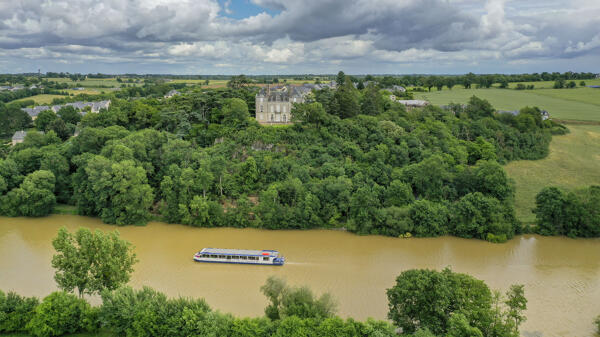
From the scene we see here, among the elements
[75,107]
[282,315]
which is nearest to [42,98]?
[75,107]

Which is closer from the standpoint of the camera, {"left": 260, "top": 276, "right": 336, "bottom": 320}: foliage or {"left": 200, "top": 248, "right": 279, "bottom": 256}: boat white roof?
{"left": 260, "top": 276, "right": 336, "bottom": 320}: foliage

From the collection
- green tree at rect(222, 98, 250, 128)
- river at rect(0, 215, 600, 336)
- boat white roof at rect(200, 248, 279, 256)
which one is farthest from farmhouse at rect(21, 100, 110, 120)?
boat white roof at rect(200, 248, 279, 256)

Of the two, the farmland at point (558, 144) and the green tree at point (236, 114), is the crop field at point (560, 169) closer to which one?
the farmland at point (558, 144)

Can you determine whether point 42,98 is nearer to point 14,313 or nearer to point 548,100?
point 14,313

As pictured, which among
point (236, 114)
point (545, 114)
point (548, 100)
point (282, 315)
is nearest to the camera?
point (282, 315)

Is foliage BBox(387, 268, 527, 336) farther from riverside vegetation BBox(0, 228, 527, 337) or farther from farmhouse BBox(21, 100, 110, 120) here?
farmhouse BBox(21, 100, 110, 120)

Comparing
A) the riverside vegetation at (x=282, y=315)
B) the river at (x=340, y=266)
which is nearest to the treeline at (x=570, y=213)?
the river at (x=340, y=266)
